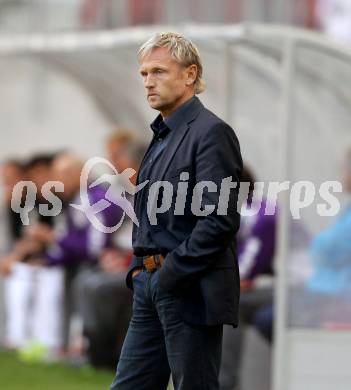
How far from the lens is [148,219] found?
5598 mm

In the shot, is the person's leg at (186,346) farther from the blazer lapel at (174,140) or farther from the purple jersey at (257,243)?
the purple jersey at (257,243)

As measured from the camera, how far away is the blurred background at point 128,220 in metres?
8.54

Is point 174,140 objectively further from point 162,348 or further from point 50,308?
point 50,308

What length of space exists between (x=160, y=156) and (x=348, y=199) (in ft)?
10.4

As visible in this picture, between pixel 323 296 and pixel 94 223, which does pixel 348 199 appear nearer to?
pixel 323 296

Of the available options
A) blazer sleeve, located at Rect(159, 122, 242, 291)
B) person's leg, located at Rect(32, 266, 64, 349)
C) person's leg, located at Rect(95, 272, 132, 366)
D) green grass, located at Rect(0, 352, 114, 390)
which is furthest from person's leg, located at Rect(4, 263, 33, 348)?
blazer sleeve, located at Rect(159, 122, 242, 291)

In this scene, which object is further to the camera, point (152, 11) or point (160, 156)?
point (152, 11)

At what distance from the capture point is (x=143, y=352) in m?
5.67

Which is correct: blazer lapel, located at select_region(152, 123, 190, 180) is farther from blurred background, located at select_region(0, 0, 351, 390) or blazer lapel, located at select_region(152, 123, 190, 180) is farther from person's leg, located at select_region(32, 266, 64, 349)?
person's leg, located at select_region(32, 266, 64, 349)

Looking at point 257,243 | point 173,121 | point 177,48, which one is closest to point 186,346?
point 173,121

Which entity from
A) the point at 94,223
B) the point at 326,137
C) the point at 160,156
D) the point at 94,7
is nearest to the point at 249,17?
the point at 94,7

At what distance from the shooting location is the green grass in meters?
10.3

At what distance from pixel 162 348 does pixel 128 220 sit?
215 inches

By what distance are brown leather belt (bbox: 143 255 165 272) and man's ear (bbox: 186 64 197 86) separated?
2.27 feet
